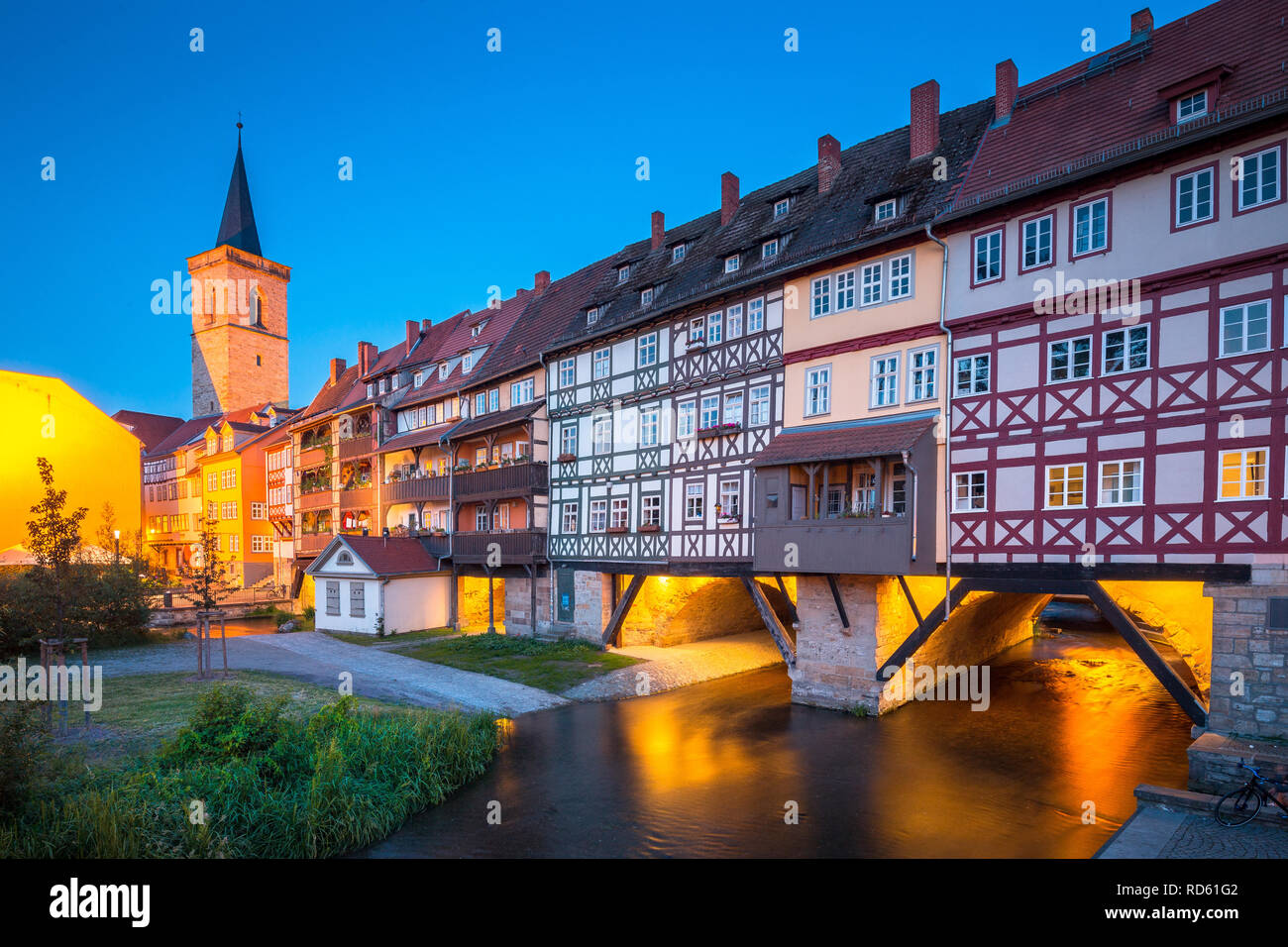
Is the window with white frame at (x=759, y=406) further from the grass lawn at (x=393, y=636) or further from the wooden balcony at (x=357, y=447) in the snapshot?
the wooden balcony at (x=357, y=447)

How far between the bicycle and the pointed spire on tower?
6956cm

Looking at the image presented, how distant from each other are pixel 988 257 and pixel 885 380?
10.4ft

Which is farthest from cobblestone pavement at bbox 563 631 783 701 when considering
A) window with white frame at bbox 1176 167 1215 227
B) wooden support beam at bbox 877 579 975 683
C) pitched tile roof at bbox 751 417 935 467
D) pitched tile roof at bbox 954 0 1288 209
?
window with white frame at bbox 1176 167 1215 227

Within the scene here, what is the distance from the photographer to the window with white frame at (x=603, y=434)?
22969 millimetres

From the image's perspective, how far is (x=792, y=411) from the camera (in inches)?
687

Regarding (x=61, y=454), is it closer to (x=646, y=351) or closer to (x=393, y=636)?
(x=393, y=636)

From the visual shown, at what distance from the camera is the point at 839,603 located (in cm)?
1619

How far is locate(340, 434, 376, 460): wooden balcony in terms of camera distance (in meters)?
33.8

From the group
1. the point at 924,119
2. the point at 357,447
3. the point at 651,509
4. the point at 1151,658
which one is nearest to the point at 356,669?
the point at 651,509

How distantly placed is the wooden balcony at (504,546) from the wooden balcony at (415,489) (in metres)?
2.14

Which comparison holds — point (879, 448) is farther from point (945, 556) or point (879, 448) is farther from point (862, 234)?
point (862, 234)

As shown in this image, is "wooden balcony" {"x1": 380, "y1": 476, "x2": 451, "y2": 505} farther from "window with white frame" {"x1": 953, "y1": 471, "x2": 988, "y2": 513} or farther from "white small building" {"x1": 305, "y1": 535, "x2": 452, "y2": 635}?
"window with white frame" {"x1": 953, "y1": 471, "x2": 988, "y2": 513}

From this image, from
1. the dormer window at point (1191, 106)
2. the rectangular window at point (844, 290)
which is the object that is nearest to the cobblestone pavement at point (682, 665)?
the rectangular window at point (844, 290)
